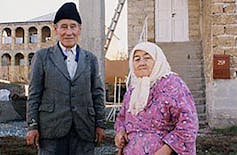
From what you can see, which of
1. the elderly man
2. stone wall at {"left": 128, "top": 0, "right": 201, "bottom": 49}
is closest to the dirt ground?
the elderly man

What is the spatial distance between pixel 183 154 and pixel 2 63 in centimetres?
4892

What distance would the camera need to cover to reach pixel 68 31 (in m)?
3.36

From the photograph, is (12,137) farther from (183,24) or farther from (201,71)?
(183,24)

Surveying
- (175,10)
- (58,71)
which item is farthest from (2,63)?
(58,71)

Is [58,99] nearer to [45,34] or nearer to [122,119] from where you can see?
[122,119]

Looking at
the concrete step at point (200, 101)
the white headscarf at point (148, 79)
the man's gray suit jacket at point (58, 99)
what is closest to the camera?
the white headscarf at point (148, 79)

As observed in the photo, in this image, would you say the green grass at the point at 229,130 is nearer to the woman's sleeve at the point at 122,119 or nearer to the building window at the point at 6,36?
the woman's sleeve at the point at 122,119

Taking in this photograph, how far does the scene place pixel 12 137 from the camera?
323 inches

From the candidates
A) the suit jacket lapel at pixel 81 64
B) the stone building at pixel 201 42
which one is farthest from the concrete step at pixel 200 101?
the suit jacket lapel at pixel 81 64

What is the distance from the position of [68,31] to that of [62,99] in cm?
50

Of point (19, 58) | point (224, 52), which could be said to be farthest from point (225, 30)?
point (19, 58)

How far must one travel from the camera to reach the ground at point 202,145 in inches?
255

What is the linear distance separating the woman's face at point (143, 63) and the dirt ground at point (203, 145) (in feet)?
12.3

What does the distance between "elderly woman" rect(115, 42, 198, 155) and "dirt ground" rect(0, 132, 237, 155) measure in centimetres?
369
